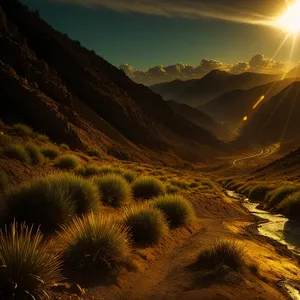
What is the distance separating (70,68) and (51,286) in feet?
207

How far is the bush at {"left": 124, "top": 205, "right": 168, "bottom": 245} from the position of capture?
349 inches

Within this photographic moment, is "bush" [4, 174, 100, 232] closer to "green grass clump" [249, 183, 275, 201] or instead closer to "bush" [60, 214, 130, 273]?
"bush" [60, 214, 130, 273]

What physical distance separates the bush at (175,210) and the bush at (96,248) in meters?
4.53

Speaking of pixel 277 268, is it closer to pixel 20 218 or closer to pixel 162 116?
pixel 20 218

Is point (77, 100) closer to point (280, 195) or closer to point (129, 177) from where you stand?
point (129, 177)

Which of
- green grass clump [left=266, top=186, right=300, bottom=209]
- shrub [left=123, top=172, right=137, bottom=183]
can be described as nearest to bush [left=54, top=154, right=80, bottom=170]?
shrub [left=123, top=172, right=137, bottom=183]

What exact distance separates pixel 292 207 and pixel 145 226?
11860 mm

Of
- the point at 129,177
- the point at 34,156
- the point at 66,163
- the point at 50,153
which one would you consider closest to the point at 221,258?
the point at 34,156

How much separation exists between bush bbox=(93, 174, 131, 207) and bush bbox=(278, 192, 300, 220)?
29.8 feet

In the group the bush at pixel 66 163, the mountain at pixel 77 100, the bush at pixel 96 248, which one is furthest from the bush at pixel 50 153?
the bush at pixel 96 248

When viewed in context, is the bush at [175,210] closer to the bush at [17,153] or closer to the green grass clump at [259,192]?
the bush at [17,153]

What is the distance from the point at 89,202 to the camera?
10.2 m

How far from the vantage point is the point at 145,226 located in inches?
353

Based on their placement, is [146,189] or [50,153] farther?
[50,153]
